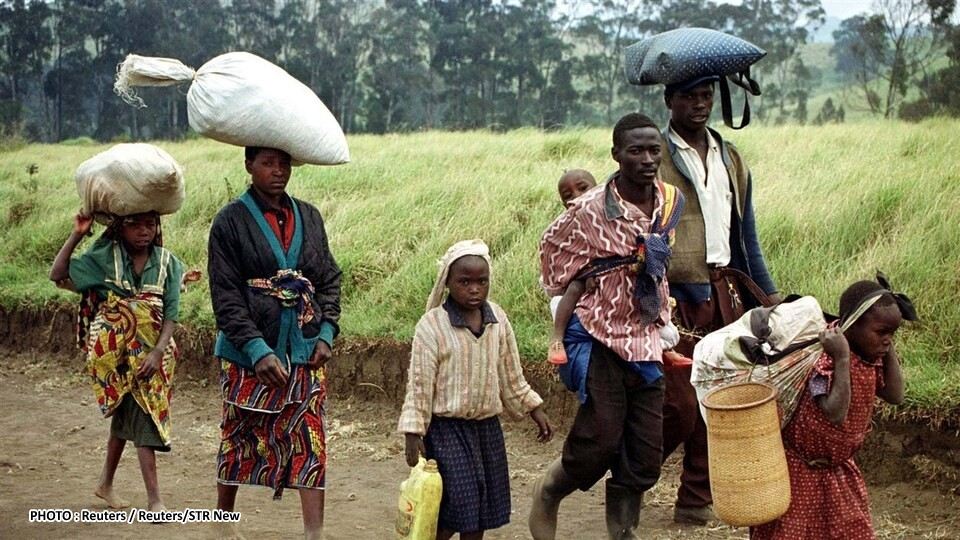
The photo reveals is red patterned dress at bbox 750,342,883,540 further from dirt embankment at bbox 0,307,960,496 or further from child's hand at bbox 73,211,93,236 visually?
child's hand at bbox 73,211,93,236

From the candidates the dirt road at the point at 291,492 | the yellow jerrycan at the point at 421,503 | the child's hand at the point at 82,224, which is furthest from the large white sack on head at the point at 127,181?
the yellow jerrycan at the point at 421,503

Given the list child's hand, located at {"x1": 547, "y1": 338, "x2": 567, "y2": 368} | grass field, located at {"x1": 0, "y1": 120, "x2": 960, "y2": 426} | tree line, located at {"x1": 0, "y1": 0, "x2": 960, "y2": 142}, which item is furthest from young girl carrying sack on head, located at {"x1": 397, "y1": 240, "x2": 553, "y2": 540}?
tree line, located at {"x1": 0, "y1": 0, "x2": 960, "y2": 142}

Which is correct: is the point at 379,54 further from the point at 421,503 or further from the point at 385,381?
the point at 421,503

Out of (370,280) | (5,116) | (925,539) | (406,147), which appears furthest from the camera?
(5,116)

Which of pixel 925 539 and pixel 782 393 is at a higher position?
pixel 782 393

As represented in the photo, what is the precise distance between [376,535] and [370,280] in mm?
4226

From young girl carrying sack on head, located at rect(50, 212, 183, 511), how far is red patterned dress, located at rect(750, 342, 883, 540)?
3036 millimetres

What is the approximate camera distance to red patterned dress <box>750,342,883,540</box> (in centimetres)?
387

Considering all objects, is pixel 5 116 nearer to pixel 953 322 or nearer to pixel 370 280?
pixel 370 280

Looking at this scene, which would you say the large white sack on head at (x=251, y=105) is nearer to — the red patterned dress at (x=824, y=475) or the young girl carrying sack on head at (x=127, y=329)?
the young girl carrying sack on head at (x=127, y=329)

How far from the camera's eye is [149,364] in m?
5.33

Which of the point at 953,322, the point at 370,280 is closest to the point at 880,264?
the point at 953,322

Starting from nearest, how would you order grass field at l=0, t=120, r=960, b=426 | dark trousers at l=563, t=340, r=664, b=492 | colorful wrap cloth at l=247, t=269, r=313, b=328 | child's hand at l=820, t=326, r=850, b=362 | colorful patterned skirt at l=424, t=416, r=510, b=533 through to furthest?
child's hand at l=820, t=326, r=850, b=362 < colorful patterned skirt at l=424, t=416, r=510, b=533 < dark trousers at l=563, t=340, r=664, b=492 < colorful wrap cloth at l=247, t=269, r=313, b=328 < grass field at l=0, t=120, r=960, b=426

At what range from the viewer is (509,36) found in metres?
38.6
